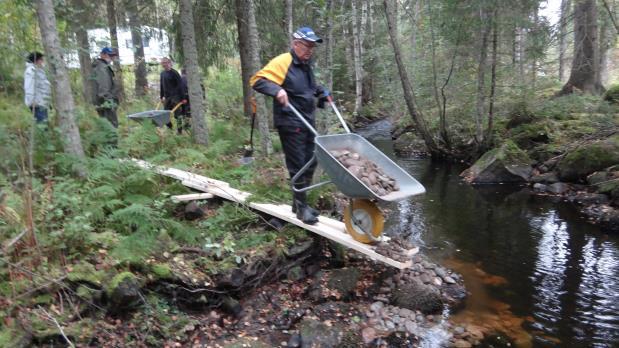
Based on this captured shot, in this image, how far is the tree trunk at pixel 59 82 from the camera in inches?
220

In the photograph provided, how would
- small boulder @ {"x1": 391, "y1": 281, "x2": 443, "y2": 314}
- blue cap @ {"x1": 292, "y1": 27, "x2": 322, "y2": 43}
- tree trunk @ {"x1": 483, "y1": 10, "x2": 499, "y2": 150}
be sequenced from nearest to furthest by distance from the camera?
blue cap @ {"x1": 292, "y1": 27, "x2": 322, "y2": 43}, small boulder @ {"x1": 391, "y1": 281, "x2": 443, "y2": 314}, tree trunk @ {"x1": 483, "y1": 10, "x2": 499, "y2": 150}

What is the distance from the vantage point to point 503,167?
11.9 metres

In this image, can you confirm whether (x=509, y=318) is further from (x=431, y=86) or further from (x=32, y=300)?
(x=431, y=86)

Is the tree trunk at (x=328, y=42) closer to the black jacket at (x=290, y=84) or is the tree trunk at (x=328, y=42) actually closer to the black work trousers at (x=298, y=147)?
the black jacket at (x=290, y=84)

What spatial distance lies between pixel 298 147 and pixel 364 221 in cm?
115

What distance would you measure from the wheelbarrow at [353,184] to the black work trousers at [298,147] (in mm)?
126

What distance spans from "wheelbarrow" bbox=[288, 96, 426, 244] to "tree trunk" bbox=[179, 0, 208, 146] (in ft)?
13.3

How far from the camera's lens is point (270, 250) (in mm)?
5500

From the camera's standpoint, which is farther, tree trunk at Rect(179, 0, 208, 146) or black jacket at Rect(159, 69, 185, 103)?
black jacket at Rect(159, 69, 185, 103)

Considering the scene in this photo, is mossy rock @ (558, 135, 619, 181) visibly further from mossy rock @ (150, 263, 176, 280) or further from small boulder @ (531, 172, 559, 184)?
mossy rock @ (150, 263, 176, 280)

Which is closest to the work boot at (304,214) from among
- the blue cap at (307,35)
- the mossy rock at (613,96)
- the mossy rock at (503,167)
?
the blue cap at (307,35)

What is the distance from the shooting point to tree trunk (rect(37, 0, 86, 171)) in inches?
220

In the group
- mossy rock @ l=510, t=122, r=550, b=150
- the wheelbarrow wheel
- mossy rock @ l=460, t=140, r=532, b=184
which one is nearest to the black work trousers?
the wheelbarrow wheel

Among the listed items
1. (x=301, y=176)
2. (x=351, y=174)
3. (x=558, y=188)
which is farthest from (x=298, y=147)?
(x=558, y=188)
